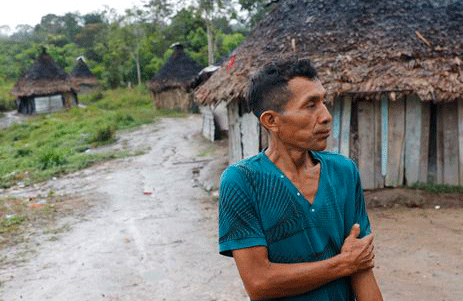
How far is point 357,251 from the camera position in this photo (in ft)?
5.37

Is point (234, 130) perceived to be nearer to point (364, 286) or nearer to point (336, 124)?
point (336, 124)

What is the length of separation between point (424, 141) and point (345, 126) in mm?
1244

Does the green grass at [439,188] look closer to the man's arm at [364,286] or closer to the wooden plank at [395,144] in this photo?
the wooden plank at [395,144]

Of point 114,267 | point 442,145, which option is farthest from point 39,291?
point 442,145

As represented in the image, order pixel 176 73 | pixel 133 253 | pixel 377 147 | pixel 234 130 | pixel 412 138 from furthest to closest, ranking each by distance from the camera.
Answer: pixel 176 73 → pixel 234 130 → pixel 377 147 → pixel 412 138 → pixel 133 253

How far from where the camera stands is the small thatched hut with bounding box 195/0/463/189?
7.75 m

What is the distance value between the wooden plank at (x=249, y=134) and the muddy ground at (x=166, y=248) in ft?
3.42

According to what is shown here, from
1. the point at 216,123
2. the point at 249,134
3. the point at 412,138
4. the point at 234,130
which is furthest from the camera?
the point at 216,123

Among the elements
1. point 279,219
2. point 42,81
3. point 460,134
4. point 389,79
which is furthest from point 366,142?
point 42,81

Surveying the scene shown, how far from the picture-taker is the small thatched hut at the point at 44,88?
1106 inches

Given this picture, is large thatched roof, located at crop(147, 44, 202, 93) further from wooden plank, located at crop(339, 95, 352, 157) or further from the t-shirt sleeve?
the t-shirt sleeve

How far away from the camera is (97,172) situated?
1295 cm

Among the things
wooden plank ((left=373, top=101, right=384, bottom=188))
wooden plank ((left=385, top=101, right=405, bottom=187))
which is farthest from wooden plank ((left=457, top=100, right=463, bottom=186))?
wooden plank ((left=373, top=101, right=384, bottom=188))

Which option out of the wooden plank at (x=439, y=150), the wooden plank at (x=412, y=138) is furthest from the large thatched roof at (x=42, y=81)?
the wooden plank at (x=439, y=150)
